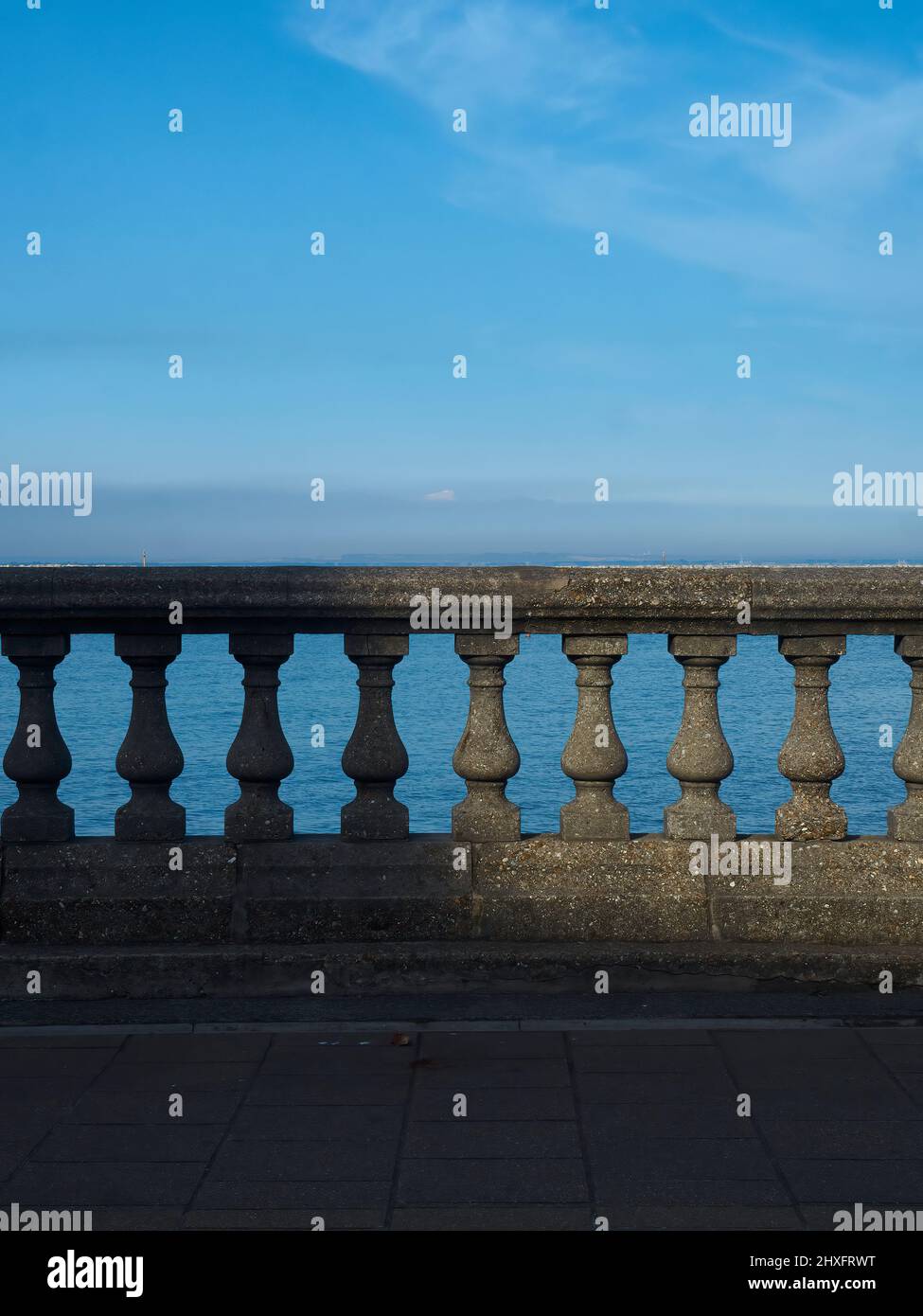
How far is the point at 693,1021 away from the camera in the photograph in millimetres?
4266

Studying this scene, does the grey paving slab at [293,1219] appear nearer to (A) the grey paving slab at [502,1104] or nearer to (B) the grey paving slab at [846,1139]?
(A) the grey paving slab at [502,1104]

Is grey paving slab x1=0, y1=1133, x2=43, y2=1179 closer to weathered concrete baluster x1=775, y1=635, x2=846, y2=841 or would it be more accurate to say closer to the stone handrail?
the stone handrail

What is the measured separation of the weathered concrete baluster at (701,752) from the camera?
4.77 meters

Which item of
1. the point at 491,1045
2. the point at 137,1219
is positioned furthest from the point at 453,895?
the point at 137,1219

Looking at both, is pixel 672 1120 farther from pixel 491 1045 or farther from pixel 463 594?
pixel 463 594

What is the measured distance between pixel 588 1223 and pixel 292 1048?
1350 millimetres

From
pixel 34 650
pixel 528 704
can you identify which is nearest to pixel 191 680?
pixel 528 704

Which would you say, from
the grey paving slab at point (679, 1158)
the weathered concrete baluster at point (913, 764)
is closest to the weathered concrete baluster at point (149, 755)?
the grey paving slab at point (679, 1158)

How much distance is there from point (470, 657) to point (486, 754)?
363 millimetres

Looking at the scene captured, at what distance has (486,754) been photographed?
481 cm

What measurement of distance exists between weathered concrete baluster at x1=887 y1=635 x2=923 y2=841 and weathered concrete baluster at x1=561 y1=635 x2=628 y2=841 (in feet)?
3.29

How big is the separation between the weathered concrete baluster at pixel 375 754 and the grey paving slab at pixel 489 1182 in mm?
1622

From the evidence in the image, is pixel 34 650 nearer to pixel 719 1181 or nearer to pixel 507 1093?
pixel 507 1093

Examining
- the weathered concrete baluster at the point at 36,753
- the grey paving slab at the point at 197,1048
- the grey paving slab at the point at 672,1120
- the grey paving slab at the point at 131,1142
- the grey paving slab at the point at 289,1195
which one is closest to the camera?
the grey paving slab at the point at 289,1195
